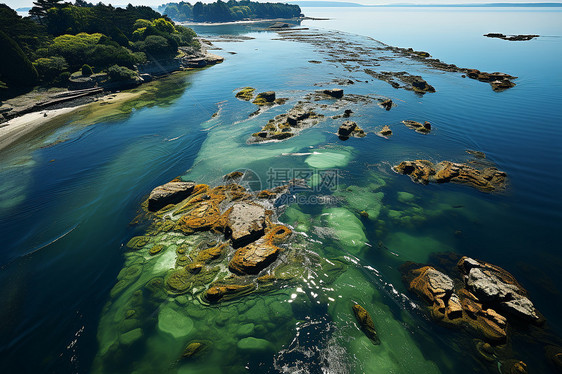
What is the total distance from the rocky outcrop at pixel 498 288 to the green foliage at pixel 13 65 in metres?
74.0

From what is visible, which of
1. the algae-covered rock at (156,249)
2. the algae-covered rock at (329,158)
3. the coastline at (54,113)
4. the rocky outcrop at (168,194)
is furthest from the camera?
the coastline at (54,113)

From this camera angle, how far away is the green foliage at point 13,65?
39.3m

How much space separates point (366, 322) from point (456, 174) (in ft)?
63.7

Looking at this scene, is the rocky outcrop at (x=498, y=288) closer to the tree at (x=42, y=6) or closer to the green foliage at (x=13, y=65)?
the green foliage at (x=13, y=65)

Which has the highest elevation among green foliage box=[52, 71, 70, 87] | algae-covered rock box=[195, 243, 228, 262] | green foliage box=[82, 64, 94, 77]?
green foliage box=[82, 64, 94, 77]

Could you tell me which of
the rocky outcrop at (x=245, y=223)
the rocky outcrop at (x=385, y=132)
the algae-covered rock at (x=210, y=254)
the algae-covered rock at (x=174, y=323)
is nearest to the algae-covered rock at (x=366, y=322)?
the rocky outcrop at (x=245, y=223)

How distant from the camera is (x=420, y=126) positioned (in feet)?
108

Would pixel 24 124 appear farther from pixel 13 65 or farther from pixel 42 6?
pixel 42 6

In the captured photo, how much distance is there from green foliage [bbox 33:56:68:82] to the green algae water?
877 inches

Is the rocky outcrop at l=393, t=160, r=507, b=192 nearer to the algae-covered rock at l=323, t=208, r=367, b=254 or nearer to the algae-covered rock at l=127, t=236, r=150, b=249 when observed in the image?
the algae-covered rock at l=323, t=208, r=367, b=254

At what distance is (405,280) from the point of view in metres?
13.6

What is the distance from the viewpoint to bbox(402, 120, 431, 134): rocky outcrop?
105 ft

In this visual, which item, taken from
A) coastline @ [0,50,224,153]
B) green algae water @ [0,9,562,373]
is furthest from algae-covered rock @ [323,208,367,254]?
coastline @ [0,50,224,153]

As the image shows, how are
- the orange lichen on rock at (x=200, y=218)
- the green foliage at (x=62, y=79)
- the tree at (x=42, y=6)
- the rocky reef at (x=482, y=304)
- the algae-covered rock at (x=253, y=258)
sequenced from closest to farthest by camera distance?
the rocky reef at (x=482, y=304), the algae-covered rock at (x=253, y=258), the orange lichen on rock at (x=200, y=218), the green foliage at (x=62, y=79), the tree at (x=42, y=6)
